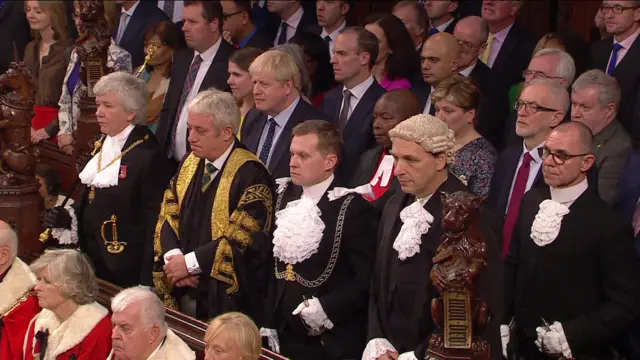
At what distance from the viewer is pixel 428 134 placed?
472cm

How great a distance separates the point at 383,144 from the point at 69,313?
66.9 inches

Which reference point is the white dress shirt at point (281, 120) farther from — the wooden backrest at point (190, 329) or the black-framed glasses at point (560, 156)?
the black-framed glasses at point (560, 156)

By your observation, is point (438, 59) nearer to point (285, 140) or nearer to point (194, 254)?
point (285, 140)

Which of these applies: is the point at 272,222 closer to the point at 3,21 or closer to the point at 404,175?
the point at 404,175

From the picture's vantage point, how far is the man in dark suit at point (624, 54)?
6.26 meters

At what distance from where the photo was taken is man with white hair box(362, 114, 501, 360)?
470 cm

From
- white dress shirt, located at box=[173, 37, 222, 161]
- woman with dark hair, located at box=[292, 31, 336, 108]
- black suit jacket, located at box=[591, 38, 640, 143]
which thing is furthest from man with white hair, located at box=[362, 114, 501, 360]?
woman with dark hair, located at box=[292, 31, 336, 108]

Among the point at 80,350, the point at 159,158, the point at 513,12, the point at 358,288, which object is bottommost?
the point at 80,350

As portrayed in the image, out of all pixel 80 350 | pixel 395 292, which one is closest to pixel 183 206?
pixel 80 350

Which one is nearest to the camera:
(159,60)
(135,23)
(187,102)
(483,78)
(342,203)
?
(342,203)

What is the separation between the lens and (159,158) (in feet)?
19.4

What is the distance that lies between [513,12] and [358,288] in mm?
3030

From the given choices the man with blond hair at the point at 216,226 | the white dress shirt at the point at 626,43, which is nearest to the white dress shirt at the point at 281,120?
the man with blond hair at the point at 216,226

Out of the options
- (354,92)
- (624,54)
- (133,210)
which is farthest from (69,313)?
(624,54)
